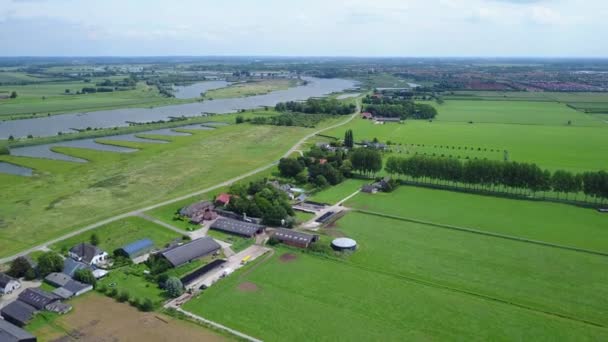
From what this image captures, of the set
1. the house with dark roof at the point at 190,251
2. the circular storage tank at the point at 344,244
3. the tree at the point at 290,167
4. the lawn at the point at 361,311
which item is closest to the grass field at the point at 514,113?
the tree at the point at 290,167

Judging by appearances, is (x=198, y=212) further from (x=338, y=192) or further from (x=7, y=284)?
(x=7, y=284)

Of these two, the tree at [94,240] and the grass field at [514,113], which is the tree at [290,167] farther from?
the grass field at [514,113]

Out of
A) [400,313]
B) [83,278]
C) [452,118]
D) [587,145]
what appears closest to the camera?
[400,313]

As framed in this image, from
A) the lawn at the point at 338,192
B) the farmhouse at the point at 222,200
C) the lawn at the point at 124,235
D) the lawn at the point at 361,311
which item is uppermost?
the farmhouse at the point at 222,200

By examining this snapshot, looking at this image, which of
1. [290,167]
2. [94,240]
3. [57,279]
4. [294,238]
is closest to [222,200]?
[294,238]

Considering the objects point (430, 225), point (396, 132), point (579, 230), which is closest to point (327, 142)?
point (396, 132)

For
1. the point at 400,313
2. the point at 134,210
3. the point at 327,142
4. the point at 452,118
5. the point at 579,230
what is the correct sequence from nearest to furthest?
the point at 400,313 → the point at 579,230 → the point at 134,210 → the point at 327,142 → the point at 452,118

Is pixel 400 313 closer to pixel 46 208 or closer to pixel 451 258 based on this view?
pixel 451 258
